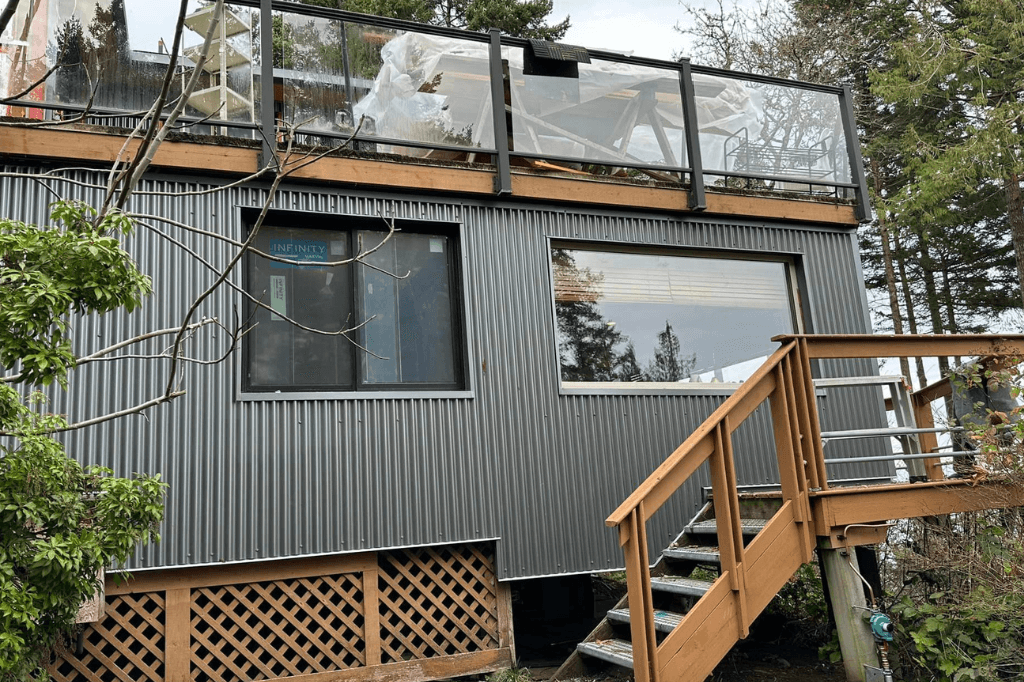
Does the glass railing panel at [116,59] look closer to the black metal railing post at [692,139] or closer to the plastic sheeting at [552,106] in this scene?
the plastic sheeting at [552,106]

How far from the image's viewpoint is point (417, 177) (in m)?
6.32

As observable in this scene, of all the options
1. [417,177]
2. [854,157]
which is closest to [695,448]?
[417,177]

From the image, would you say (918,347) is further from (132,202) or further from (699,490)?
(132,202)

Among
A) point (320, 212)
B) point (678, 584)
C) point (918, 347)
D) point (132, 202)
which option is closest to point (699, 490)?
point (678, 584)

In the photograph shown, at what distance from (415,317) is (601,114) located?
2.40m

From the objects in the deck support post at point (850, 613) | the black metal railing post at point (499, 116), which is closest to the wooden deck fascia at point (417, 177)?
the black metal railing post at point (499, 116)

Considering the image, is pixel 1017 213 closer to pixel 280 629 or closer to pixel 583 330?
pixel 583 330


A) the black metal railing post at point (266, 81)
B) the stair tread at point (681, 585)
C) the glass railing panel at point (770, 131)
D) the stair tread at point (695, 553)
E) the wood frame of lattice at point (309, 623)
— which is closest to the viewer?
the stair tread at point (681, 585)

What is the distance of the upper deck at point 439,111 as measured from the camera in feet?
18.4

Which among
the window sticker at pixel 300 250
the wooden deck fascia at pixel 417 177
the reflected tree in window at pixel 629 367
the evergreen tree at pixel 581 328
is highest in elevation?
the wooden deck fascia at pixel 417 177

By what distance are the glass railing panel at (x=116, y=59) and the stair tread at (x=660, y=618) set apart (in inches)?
167

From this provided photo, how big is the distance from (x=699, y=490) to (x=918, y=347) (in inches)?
79.4

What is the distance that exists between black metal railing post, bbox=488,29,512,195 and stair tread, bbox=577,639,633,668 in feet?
11.2

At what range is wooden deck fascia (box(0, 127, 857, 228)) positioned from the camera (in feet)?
17.9
